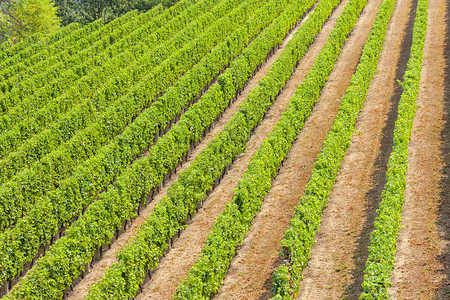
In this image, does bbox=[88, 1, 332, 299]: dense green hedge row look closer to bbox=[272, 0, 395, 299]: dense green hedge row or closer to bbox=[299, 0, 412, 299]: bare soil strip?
bbox=[272, 0, 395, 299]: dense green hedge row

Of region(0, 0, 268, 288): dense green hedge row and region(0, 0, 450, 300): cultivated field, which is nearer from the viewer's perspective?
region(0, 0, 450, 300): cultivated field

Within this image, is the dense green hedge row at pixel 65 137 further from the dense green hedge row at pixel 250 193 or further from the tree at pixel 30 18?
the tree at pixel 30 18

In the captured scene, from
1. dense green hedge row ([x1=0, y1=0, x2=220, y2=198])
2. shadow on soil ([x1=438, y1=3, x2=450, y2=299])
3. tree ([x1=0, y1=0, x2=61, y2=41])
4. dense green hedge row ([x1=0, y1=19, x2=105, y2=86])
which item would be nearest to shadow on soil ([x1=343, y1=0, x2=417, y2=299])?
shadow on soil ([x1=438, y1=3, x2=450, y2=299])

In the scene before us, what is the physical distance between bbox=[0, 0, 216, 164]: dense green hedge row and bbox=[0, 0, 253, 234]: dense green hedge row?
128cm

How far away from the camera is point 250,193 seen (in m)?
29.3

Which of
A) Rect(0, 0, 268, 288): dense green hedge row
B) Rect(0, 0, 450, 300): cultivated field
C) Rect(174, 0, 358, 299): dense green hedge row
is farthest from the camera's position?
Rect(0, 0, 268, 288): dense green hedge row

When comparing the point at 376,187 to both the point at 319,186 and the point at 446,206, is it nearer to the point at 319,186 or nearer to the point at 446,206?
the point at 319,186

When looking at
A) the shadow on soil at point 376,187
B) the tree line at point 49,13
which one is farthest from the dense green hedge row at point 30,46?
the shadow on soil at point 376,187

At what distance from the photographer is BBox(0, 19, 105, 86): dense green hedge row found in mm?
54781

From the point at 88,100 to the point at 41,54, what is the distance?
21.5 metres

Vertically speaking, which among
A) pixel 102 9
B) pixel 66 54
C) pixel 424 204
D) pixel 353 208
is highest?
pixel 102 9

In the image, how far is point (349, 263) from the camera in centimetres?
2478

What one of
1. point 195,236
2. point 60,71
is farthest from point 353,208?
point 60,71

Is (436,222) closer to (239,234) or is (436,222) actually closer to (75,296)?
(239,234)
